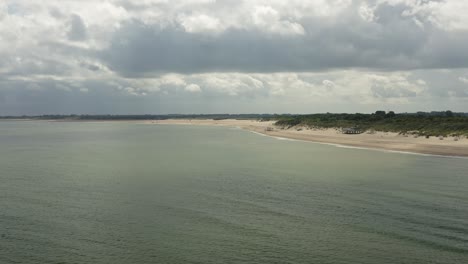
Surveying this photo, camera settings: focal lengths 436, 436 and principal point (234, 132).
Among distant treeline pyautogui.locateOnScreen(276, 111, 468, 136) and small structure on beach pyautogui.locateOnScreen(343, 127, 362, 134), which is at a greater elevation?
distant treeline pyautogui.locateOnScreen(276, 111, 468, 136)

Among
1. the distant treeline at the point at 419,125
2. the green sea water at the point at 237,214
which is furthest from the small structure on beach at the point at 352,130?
the green sea water at the point at 237,214

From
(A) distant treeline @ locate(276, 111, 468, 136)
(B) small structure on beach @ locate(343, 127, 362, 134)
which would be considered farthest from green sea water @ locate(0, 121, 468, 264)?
(B) small structure on beach @ locate(343, 127, 362, 134)

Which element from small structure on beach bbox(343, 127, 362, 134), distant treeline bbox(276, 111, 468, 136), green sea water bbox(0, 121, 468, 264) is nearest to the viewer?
green sea water bbox(0, 121, 468, 264)

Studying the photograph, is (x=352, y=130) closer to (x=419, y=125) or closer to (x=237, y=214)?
(x=419, y=125)

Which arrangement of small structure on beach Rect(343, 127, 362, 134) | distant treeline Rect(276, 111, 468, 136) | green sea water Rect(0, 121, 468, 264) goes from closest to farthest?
green sea water Rect(0, 121, 468, 264)
distant treeline Rect(276, 111, 468, 136)
small structure on beach Rect(343, 127, 362, 134)

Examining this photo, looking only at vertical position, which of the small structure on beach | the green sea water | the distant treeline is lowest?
the green sea water

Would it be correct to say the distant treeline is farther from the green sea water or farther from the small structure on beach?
the green sea water

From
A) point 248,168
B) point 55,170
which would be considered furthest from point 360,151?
point 55,170

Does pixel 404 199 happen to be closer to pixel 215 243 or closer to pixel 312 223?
pixel 312 223
